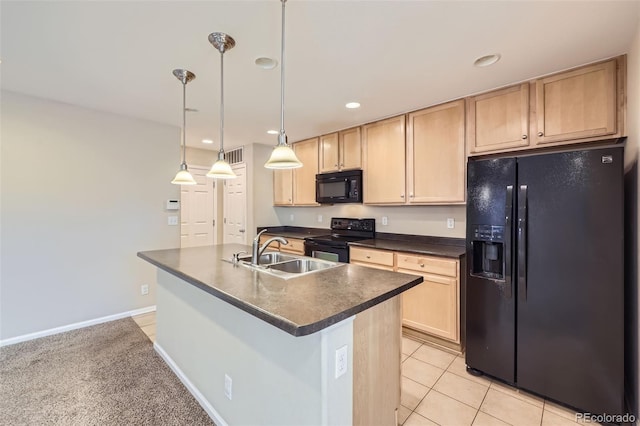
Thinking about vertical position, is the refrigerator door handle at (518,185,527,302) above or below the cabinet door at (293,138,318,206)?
below

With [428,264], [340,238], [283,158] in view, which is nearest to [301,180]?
[340,238]

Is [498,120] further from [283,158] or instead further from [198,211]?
[198,211]

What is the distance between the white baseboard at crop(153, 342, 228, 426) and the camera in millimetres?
1774

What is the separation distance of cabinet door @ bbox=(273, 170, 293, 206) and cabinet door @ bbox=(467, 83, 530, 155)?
2771 millimetres

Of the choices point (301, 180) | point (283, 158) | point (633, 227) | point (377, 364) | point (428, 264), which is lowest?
point (377, 364)

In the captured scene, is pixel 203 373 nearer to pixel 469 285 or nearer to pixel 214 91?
pixel 469 285

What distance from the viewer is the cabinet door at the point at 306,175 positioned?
4.34 meters

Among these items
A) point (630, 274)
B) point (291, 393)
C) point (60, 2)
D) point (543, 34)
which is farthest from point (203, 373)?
point (543, 34)

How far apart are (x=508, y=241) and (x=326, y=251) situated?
1981 millimetres

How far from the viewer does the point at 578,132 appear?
2.15m

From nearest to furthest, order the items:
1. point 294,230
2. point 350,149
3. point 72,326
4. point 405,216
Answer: point 72,326 < point 405,216 < point 350,149 < point 294,230

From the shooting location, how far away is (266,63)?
2.15 metres

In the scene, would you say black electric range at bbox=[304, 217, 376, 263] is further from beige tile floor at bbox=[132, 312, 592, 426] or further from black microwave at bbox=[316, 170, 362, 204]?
beige tile floor at bbox=[132, 312, 592, 426]

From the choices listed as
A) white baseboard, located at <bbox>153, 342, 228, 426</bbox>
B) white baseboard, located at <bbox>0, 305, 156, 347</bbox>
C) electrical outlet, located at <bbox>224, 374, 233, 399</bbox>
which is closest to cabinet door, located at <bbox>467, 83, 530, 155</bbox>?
electrical outlet, located at <bbox>224, 374, 233, 399</bbox>
